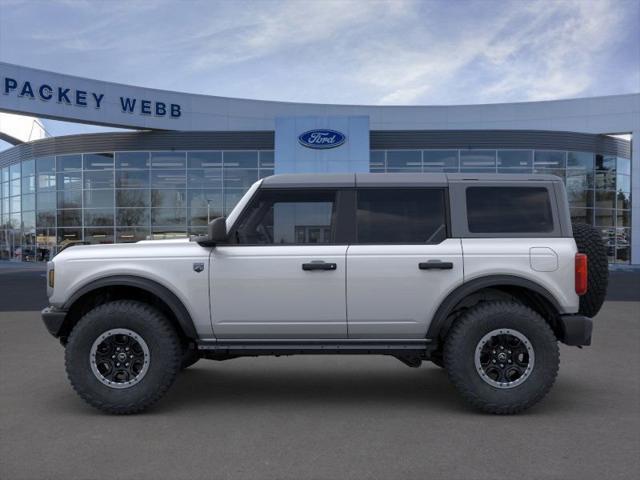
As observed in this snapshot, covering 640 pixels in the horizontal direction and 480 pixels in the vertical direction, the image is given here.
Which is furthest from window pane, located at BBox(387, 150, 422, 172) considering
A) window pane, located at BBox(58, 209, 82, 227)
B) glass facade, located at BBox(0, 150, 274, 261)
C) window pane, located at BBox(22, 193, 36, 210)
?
window pane, located at BBox(22, 193, 36, 210)

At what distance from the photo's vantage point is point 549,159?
1029 inches

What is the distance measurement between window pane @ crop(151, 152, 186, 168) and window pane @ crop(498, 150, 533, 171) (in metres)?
15.1

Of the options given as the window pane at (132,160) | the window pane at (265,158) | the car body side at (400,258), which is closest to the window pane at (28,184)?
the window pane at (132,160)

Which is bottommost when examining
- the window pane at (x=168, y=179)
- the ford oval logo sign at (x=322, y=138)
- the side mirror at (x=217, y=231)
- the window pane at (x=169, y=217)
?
the side mirror at (x=217, y=231)

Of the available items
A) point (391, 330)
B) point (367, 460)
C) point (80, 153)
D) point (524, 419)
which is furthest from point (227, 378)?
point (80, 153)

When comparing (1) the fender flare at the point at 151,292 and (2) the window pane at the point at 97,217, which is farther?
(2) the window pane at the point at 97,217

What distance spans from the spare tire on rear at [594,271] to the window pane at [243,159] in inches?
873

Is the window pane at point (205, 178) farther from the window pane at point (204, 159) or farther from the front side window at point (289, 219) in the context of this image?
the front side window at point (289, 219)

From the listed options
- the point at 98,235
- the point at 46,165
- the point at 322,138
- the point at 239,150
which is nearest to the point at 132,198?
the point at 98,235

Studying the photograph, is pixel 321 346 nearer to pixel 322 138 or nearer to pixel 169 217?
pixel 322 138

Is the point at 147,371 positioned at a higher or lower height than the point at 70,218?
lower

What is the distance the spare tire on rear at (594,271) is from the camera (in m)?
4.73

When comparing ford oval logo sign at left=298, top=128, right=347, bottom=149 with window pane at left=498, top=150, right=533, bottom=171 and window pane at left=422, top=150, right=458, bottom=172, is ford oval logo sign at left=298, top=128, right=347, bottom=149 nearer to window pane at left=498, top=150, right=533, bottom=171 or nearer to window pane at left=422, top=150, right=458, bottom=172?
window pane at left=422, top=150, right=458, bottom=172

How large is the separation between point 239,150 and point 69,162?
8813 millimetres
